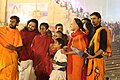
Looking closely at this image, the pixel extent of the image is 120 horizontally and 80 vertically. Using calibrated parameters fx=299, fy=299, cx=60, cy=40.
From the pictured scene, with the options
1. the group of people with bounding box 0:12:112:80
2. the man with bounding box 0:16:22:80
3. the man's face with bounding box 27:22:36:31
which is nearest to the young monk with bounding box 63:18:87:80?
the group of people with bounding box 0:12:112:80

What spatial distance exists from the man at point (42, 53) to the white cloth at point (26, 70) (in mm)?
142

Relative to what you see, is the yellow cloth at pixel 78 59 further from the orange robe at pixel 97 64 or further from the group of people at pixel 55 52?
the orange robe at pixel 97 64

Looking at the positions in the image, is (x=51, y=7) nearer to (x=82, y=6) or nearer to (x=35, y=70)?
(x=82, y=6)

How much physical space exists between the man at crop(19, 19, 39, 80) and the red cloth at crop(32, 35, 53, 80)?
0.29ft

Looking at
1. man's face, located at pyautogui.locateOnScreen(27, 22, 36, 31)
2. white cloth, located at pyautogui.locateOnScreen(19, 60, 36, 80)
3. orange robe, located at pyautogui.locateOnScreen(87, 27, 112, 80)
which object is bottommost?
white cloth, located at pyautogui.locateOnScreen(19, 60, 36, 80)

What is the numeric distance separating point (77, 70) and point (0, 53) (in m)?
1.10

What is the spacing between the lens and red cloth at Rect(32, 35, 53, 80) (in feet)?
15.5

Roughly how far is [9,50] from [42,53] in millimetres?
750

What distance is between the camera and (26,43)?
4707 mm

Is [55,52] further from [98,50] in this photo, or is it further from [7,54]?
[98,50]

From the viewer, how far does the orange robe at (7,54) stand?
4.10 meters

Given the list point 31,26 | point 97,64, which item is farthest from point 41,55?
point 97,64

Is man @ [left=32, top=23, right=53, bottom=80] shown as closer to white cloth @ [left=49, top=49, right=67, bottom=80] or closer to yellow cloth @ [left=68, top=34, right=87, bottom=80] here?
white cloth @ [left=49, top=49, right=67, bottom=80]

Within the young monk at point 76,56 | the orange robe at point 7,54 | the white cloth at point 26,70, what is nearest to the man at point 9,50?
the orange robe at point 7,54
